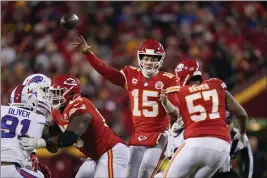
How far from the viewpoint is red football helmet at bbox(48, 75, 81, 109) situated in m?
7.30

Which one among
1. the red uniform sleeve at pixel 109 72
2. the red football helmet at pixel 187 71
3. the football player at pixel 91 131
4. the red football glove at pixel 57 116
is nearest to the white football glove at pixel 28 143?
the football player at pixel 91 131

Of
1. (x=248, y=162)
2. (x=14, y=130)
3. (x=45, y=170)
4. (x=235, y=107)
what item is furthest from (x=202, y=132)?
(x=248, y=162)

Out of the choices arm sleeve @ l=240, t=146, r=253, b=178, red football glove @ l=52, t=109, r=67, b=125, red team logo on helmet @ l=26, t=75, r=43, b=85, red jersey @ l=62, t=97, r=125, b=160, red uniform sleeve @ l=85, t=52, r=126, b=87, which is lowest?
arm sleeve @ l=240, t=146, r=253, b=178

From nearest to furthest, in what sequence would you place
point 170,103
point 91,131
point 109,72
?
point 91,131
point 170,103
point 109,72

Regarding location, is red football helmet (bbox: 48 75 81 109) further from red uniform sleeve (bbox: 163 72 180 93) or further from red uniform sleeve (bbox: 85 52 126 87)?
red uniform sleeve (bbox: 163 72 180 93)

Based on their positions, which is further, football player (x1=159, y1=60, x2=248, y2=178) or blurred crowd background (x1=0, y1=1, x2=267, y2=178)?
blurred crowd background (x1=0, y1=1, x2=267, y2=178)

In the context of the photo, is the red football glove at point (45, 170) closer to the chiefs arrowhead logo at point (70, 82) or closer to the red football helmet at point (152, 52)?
the chiefs arrowhead logo at point (70, 82)

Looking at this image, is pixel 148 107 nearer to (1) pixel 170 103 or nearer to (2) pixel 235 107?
(1) pixel 170 103

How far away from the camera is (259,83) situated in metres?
12.4

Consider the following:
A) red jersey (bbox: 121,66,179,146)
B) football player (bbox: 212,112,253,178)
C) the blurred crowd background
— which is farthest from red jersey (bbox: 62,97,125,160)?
the blurred crowd background

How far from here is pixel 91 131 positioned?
721cm

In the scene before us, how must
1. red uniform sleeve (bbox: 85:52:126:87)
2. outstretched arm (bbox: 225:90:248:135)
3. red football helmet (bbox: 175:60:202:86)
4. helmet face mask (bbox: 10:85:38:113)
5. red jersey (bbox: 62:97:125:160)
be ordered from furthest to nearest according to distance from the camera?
red uniform sleeve (bbox: 85:52:126:87)
red football helmet (bbox: 175:60:202:86)
outstretched arm (bbox: 225:90:248:135)
red jersey (bbox: 62:97:125:160)
helmet face mask (bbox: 10:85:38:113)

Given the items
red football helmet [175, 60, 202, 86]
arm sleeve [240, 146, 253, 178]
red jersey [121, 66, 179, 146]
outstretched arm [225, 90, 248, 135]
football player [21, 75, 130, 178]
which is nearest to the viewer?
football player [21, 75, 130, 178]

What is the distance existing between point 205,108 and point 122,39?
7.72 metres
